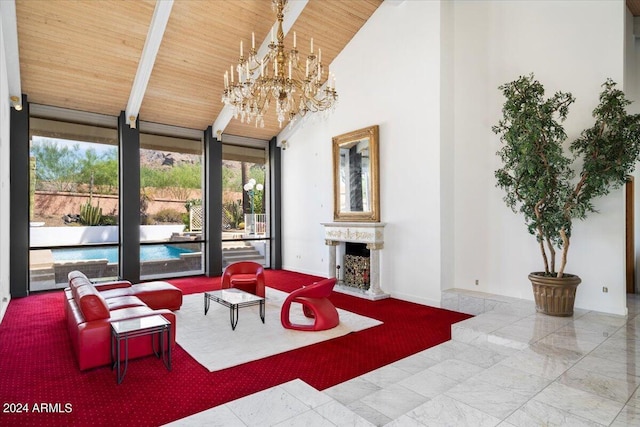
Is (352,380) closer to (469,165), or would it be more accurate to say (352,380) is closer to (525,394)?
(525,394)

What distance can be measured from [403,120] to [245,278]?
13.1 ft

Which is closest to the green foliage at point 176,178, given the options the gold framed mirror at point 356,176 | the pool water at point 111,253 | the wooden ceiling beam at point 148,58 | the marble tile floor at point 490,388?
the wooden ceiling beam at point 148,58

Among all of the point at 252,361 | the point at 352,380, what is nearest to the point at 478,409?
the point at 352,380

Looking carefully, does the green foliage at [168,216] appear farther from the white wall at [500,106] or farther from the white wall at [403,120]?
the white wall at [500,106]

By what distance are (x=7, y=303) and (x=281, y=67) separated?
5.95 metres

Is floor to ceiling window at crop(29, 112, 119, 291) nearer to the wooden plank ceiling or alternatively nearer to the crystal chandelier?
the wooden plank ceiling

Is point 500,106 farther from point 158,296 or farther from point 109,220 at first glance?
point 109,220

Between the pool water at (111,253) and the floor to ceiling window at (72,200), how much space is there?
0.02 metres

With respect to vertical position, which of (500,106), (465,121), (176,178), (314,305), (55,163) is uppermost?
(500,106)

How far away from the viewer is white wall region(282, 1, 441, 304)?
594 centimetres

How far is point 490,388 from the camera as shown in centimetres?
278

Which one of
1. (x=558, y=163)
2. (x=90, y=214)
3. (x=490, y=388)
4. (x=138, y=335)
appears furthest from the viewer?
(x=90, y=214)

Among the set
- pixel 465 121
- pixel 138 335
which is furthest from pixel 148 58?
pixel 465 121

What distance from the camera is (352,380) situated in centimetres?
331
